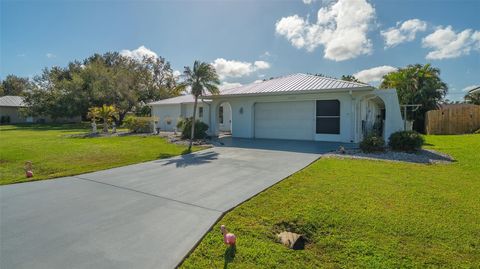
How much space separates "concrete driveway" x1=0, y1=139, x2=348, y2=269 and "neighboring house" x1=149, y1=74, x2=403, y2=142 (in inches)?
276

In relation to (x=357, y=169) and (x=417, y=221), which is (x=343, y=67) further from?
(x=417, y=221)

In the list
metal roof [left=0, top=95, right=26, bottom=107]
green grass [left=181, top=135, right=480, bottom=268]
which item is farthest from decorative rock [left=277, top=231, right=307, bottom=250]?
metal roof [left=0, top=95, right=26, bottom=107]

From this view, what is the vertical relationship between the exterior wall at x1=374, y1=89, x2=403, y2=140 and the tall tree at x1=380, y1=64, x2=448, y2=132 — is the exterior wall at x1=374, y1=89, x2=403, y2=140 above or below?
below

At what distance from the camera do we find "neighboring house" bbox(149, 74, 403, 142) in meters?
13.1

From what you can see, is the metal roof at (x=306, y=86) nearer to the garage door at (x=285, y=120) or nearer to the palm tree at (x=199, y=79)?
the garage door at (x=285, y=120)

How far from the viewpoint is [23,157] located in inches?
392

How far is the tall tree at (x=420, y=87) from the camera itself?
84.8ft

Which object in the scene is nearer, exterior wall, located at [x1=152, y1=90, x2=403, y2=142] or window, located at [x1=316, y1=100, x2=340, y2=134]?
exterior wall, located at [x1=152, y1=90, x2=403, y2=142]

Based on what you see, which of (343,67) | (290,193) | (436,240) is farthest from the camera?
(343,67)

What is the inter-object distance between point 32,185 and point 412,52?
64.0 feet

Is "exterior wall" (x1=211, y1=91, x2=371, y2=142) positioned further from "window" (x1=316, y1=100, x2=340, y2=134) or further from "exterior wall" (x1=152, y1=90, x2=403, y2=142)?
"window" (x1=316, y1=100, x2=340, y2=134)

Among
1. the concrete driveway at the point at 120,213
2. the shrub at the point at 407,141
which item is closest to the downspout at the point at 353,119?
the shrub at the point at 407,141

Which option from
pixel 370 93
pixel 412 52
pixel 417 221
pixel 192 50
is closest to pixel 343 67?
pixel 412 52

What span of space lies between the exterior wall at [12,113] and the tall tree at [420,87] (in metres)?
52.7
